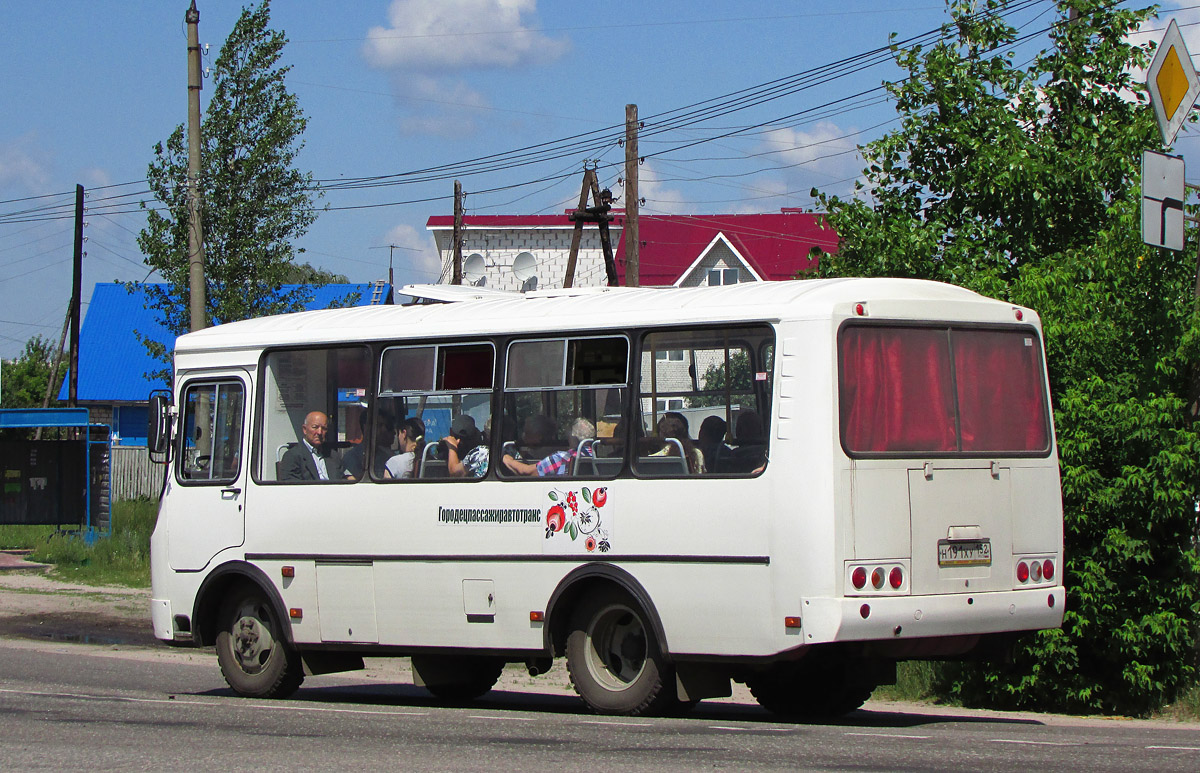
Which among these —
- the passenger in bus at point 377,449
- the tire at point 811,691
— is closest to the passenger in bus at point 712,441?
the tire at point 811,691

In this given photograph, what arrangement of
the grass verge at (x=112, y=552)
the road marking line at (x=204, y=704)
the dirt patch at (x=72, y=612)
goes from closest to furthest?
the road marking line at (x=204, y=704) → the dirt patch at (x=72, y=612) → the grass verge at (x=112, y=552)

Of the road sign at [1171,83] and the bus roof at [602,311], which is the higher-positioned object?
the road sign at [1171,83]

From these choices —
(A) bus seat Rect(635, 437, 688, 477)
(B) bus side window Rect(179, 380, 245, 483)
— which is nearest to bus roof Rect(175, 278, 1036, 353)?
(B) bus side window Rect(179, 380, 245, 483)

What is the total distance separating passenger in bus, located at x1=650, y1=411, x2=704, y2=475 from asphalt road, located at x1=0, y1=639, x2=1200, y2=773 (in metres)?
1.65

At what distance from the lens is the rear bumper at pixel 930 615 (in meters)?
9.02

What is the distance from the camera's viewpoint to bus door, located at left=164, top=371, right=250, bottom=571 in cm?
1237

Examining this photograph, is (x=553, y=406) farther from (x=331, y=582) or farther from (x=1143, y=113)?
(x=1143, y=113)

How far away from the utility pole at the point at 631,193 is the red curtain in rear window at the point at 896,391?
17896 millimetres

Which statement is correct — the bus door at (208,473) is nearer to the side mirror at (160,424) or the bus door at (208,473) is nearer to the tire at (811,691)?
the side mirror at (160,424)

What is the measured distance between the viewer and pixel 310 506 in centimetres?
1177

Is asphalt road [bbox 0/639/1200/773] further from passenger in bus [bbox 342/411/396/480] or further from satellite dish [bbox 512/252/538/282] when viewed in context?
satellite dish [bbox 512/252/538/282]

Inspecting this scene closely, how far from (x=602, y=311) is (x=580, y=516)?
137cm

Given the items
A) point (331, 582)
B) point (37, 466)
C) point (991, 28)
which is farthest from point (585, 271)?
point (331, 582)

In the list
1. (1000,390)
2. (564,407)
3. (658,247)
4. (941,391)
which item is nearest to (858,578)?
(941,391)
